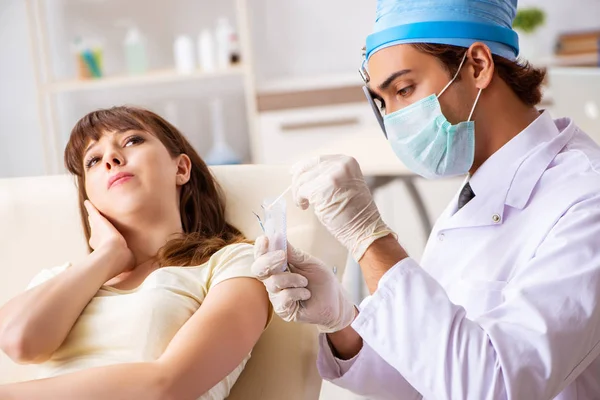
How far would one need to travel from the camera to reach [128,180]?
4.83ft

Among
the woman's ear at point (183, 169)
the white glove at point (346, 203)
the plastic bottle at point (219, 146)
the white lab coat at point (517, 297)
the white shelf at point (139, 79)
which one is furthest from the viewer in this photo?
the plastic bottle at point (219, 146)

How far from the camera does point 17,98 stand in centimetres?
421

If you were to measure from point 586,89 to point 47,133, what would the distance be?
2.88m

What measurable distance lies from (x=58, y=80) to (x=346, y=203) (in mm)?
3487

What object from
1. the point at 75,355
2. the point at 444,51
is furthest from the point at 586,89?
the point at 75,355

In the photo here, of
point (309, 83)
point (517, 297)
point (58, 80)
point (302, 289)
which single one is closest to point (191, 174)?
point (302, 289)

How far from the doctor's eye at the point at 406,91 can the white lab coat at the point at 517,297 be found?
192mm

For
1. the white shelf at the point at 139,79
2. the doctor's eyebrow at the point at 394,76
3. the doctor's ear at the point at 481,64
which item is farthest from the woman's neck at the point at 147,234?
the white shelf at the point at 139,79

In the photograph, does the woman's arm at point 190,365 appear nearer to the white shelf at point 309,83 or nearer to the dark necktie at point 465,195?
the dark necktie at point 465,195

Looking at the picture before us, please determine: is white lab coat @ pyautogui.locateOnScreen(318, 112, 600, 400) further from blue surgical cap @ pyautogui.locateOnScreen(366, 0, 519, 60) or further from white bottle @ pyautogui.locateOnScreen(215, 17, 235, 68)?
white bottle @ pyautogui.locateOnScreen(215, 17, 235, 68)

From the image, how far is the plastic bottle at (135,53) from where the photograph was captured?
408 cm

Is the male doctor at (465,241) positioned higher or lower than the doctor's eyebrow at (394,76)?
lower

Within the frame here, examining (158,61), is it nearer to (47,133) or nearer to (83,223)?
(47,133)

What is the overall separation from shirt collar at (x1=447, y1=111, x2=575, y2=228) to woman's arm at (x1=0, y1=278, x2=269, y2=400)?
411mm
